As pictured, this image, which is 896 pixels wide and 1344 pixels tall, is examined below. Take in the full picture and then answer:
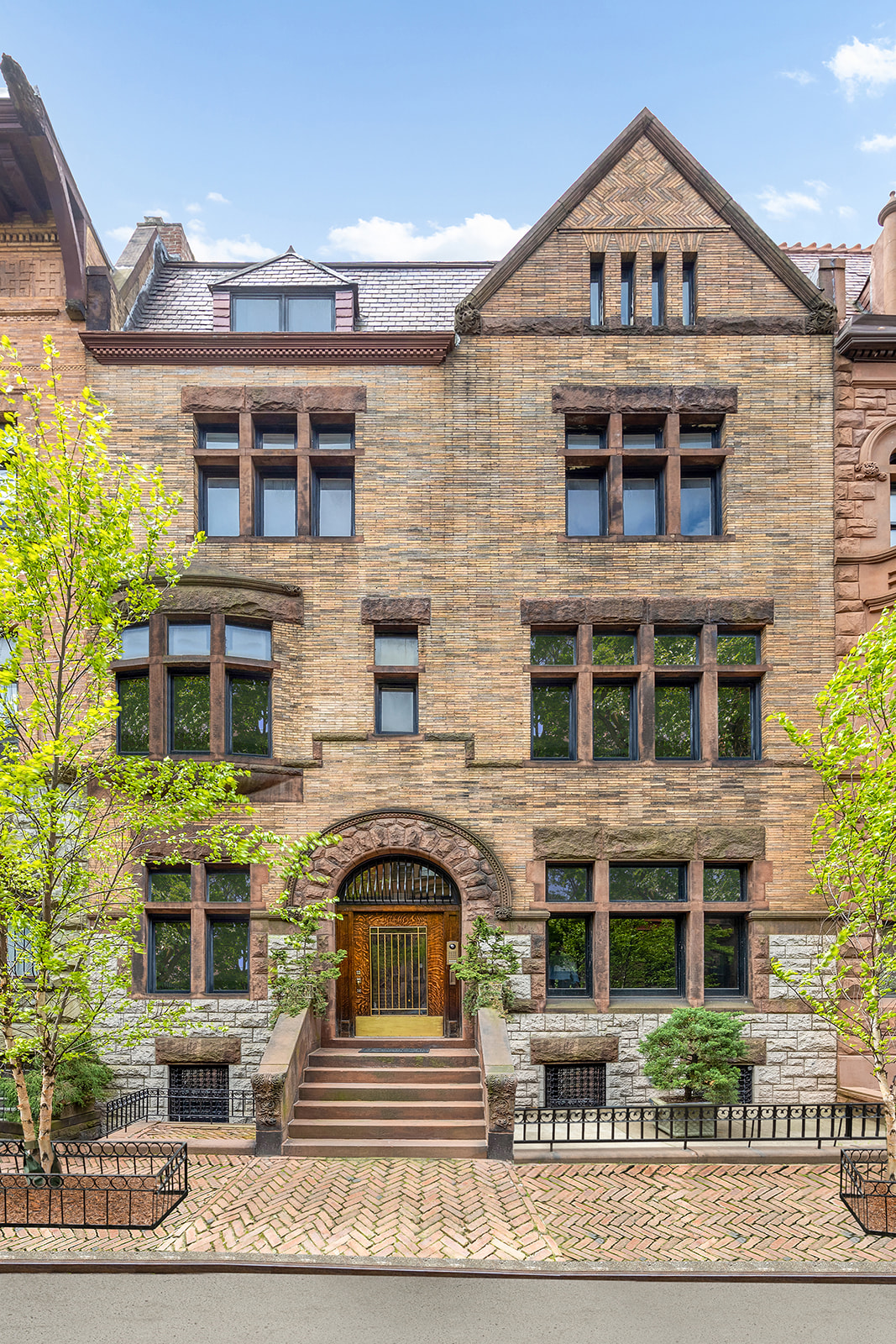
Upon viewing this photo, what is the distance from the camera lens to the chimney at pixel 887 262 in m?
15.1

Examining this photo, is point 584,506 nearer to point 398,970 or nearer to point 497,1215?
point 398,970

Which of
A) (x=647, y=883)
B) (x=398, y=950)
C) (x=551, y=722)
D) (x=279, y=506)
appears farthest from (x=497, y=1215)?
(x=279, y=506)

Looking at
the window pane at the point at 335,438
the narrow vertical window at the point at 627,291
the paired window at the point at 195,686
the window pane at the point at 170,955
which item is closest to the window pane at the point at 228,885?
the window pane at the point at 170,955

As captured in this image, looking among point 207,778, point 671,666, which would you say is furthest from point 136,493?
point 671,666

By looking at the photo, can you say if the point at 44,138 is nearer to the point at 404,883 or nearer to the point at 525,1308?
the point at 404,883

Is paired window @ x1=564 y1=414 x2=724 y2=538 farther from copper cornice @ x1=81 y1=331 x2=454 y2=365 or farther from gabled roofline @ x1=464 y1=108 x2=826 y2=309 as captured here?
copper cornice @ x1=81 y1=331 x2=454 y2=365

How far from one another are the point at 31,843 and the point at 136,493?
449 centimetres

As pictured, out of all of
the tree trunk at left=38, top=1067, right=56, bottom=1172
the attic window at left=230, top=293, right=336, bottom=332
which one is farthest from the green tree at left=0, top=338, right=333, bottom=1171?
the attic window at left=230, top=293, right=336, bottom=332

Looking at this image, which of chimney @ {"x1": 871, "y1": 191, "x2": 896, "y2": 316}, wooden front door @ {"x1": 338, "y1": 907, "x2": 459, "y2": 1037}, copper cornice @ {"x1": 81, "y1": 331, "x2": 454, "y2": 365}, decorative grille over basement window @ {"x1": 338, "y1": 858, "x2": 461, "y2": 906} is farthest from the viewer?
chimney @ {"x1": 871, "y1": 191, "x2": 896, "y2": 316}

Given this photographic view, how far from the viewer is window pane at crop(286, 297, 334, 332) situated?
15.4 m

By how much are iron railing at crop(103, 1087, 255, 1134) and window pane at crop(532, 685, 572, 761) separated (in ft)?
25.6

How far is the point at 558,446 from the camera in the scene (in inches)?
579

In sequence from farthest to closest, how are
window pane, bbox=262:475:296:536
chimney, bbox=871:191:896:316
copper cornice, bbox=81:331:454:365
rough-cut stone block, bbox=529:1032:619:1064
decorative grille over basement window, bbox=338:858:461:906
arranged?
window pane, bbox=262:475:296:536 < chimney, bbox=871:191:896:316 < copper cornice, bbox=81:331:454:365 < decorative grille over basement window, bbox=338:858:461:906 < rough-cut stone block, bbox=529:1032:619:1064

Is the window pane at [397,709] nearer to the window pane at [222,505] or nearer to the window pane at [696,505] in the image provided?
the window pane at [222,505]
